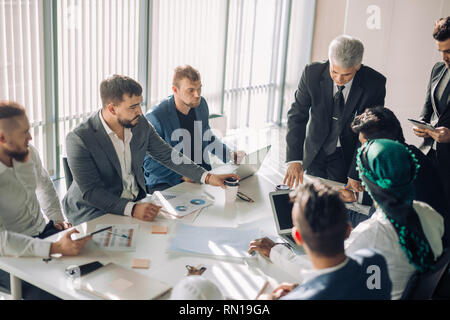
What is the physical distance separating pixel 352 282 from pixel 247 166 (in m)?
1.63

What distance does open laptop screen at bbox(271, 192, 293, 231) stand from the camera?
2.36 meters

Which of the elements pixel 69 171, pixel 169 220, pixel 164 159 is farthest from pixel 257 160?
pixel 69 171

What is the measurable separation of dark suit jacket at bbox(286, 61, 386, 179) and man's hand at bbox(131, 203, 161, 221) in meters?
1.34

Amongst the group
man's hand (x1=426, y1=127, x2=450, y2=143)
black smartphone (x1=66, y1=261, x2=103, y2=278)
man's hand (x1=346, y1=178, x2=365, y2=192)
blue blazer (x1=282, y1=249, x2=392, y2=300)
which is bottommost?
black smartphone (x1=66, y1=261, x2=103, y2=278)

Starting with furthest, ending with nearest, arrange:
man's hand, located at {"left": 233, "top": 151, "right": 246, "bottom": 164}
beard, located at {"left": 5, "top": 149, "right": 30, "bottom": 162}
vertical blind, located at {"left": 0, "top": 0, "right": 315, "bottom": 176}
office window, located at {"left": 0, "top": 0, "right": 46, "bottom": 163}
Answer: vertical blind, located at {"left": 0, "top": 0, "right": 315, "bottom": 176} < office window, located at {"left": 0, "top": 0, "right": 46, "bottom": 163} < man's hand, located at {"left": 233, "top": 151, "right": 246, "bottom": 164} < beard, located at {"left": 5, "top": 149, "right": 30, "bottom": 162}

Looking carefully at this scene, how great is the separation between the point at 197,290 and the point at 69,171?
1.61 m

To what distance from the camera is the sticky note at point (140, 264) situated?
2020mm

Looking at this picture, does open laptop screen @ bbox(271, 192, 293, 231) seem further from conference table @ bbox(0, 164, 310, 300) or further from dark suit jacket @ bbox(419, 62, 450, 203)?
dark suit jacket @ bbox(419, 62, 450, 203)

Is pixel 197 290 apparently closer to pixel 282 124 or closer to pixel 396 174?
pixel 396 174

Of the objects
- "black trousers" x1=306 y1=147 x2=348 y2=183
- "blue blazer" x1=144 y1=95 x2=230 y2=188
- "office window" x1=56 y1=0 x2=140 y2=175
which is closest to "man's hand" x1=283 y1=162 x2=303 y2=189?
"black trousers" x1=306 y1=147 x2=348 y2=183

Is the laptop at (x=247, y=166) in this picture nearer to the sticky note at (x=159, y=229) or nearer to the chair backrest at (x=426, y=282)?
the sticky note at (x=159, y=229)

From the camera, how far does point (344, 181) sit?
3.53 m

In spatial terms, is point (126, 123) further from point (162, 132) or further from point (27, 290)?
point (27, 290)

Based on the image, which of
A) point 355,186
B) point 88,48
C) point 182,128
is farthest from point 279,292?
point 88,48
